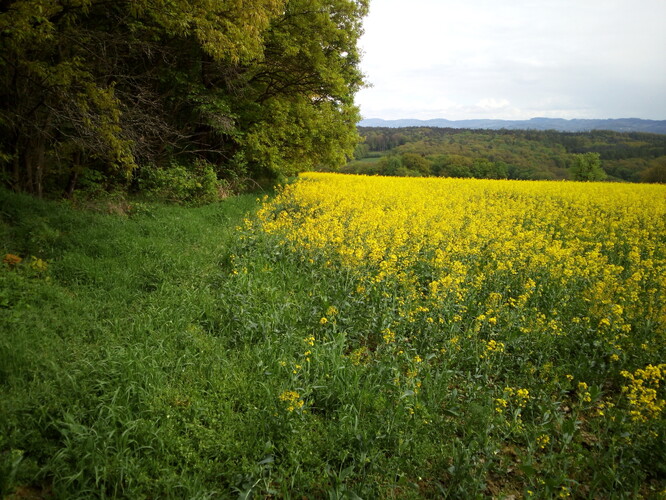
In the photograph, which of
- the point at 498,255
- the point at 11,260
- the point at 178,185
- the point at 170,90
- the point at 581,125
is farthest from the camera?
the point at 581,125

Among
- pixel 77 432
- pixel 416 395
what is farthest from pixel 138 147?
pixel 416 395

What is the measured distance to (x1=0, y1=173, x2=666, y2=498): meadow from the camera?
2797mm

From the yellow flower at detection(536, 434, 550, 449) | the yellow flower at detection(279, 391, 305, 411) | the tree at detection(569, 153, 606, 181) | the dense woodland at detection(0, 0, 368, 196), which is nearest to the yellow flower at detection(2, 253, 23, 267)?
the dense woodland at detection(0, 0, 368, 196)

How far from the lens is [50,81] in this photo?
17.2 ft

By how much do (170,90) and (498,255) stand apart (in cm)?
1088

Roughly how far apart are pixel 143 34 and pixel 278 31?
17.1ft

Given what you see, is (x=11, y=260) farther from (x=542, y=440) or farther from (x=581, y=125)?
(x=581, y=125)

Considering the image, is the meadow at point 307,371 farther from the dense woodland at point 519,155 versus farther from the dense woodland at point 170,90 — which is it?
the dense woodland at point 519,155

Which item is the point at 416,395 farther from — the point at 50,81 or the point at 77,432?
the point at 50,81

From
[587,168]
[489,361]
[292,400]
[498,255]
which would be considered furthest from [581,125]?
[292,400]

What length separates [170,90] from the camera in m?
11.3

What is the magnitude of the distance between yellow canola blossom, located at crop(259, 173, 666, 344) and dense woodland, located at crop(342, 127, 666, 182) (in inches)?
723

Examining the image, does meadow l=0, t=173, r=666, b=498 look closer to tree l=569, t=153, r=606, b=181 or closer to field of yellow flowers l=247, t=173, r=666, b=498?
field of yellow flowers l=247, t=173, r=666, b=498

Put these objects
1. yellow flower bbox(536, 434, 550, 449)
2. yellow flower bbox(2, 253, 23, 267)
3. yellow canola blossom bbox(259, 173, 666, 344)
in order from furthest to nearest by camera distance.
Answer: yellow canola blossom bbox(259, 173, 666, 344)
yellow flower bbox(2, 253, 23, 267)
yellow flower bbox(536, 434, 550, 449)
